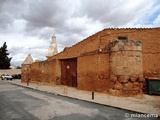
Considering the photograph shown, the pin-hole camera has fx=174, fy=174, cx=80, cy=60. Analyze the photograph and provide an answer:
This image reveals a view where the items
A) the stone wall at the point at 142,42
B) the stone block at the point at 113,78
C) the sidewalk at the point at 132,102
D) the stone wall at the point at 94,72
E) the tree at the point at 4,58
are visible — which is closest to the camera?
the sidewalk at the point at 132,102

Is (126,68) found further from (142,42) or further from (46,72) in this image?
(46,72)

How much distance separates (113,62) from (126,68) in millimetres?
1001

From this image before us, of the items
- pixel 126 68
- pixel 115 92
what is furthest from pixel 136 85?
pixel 115 92

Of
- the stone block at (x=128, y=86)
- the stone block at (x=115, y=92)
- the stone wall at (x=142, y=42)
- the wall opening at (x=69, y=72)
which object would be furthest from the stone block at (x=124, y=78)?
the wall opening at (x=69, y=72)

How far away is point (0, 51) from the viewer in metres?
56.8

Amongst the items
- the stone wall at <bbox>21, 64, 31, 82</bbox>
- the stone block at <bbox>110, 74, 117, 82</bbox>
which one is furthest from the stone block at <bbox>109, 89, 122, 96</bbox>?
the stone wall at <bbox>21, 64, 31, 82</bbox>

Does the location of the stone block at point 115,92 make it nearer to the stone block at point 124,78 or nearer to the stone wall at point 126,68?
the stone wall at point 126,68

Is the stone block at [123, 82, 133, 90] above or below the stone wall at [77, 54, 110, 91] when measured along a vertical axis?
below

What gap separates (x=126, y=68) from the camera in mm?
11719

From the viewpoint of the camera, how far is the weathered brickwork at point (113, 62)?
1174cm

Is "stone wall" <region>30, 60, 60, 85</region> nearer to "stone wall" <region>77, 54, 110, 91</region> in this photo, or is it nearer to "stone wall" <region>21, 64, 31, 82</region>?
"stone wall" <region>21, 64, 31, 82</region>

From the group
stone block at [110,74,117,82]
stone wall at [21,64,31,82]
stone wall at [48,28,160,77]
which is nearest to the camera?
stone block at [110,74,117,82]

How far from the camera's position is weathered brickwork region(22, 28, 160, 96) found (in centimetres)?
1174

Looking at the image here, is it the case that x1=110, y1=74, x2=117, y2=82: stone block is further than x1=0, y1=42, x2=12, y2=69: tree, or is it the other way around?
x1=0, y1=42, x2=12, y2=69: tree
